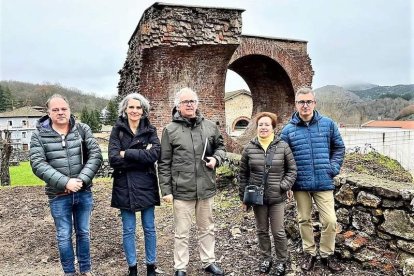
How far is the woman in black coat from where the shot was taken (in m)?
4.06

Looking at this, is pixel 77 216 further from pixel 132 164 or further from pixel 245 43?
pixel 245 43

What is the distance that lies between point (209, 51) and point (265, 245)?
7.87 meters

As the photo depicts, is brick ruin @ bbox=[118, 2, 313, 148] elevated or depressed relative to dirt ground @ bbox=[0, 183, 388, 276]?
elevated

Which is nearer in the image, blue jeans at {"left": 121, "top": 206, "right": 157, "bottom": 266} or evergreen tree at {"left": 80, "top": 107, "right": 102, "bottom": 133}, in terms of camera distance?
blue jeans at {"left": 121, "top": 206, "right": 157, "bottom": 266}

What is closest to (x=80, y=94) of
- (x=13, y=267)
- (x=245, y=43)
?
(x=245, y=43)

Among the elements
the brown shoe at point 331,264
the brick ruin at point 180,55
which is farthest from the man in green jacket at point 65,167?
the brick ruin at point 180,55

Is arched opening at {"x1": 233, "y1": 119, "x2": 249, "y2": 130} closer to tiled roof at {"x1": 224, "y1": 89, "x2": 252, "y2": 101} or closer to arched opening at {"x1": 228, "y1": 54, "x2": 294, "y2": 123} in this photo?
tiled roof at {"x1": 224, "y1": 89, "x2": 252, "y2": 101}

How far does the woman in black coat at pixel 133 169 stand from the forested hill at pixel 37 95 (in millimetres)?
59687

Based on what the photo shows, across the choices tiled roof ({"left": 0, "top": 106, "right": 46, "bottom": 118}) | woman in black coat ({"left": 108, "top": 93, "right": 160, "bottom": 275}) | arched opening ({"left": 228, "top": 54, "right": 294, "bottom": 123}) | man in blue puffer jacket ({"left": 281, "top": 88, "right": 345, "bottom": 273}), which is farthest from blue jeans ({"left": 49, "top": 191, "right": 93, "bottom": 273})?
tiled roof ({"left": 0, "top": 106, "right": 46, "bottom": 118})

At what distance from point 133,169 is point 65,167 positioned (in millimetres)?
729

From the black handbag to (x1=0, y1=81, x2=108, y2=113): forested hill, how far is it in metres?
60.3

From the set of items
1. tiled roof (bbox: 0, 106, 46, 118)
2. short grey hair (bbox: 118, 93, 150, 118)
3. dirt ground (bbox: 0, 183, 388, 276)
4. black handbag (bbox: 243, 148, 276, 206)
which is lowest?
dirt ground (bbox: 0, 183, 388, 276)

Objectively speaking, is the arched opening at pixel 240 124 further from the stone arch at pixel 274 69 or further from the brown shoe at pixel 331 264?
the brown shoe at pixel 331 264

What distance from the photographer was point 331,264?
435cm
